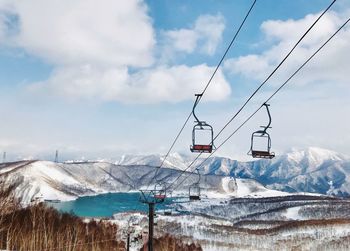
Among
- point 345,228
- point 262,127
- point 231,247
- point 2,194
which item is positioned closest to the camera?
point 262,127

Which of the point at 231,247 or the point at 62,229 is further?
the point at 231,247

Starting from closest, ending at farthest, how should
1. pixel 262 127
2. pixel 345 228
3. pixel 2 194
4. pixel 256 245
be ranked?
pixel 262 127, pixel 2 194, pixel 256 245, pixel 345 228

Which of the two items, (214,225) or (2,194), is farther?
(214,225)

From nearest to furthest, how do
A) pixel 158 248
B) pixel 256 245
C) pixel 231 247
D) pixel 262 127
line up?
pixel 262 127
pixel 158 248
pixel 231 247
pixel 256 245

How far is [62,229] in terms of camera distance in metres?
85.0

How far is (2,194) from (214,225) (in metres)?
159

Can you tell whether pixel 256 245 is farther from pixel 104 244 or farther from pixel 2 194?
pixel 2 194

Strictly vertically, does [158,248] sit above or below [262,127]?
below

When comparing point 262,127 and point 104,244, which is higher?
point 262,127

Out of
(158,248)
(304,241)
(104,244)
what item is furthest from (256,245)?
(104,244)

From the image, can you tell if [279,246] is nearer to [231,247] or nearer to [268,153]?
[231,247]

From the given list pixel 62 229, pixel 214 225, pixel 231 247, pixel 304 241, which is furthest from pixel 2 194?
pixel 214 225

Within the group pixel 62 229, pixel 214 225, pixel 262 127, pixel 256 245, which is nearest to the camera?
pixel 262 127

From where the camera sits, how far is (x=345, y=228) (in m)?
184
